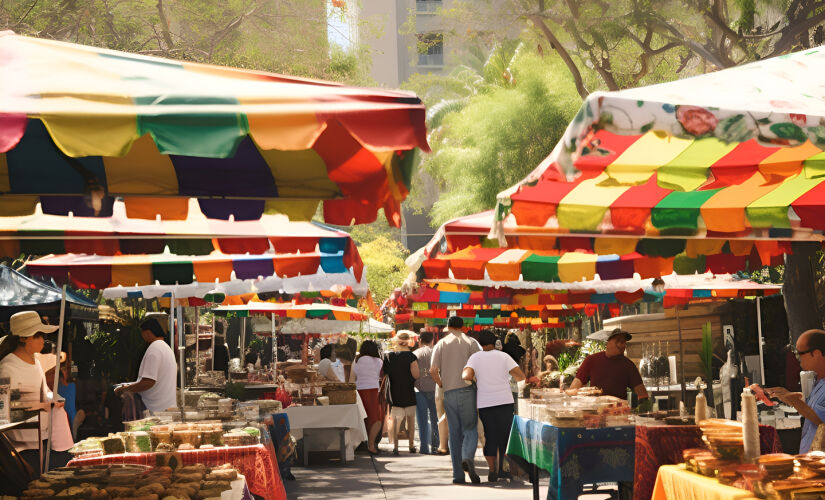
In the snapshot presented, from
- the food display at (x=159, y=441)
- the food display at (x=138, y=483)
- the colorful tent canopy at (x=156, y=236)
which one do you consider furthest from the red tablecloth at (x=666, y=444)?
the food display at (x=138, y=483)

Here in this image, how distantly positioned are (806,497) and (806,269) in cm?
918

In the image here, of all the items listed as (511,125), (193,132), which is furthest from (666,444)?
(511,125)

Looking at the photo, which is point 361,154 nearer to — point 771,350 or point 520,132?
point 771,350

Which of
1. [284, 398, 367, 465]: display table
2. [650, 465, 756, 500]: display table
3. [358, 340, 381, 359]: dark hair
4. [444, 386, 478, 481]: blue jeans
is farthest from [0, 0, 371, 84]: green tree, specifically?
[650, 465, 756, 500]: display table

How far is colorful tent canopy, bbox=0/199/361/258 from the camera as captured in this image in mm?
7270

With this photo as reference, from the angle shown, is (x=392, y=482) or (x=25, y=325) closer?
(x=25, y=325)

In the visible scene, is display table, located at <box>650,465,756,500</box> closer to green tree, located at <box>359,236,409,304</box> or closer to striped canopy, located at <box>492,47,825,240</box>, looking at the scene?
striped canopy, located at <box>492,47,825,240</box>

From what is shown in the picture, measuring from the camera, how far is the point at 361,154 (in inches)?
147

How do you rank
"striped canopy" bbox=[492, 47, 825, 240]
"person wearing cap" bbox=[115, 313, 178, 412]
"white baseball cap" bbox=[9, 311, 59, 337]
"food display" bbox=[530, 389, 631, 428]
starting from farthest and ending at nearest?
1. "person wearing cap" bbox=[115, 313, 178, 412]
2. "white baseball cap" bbox=[9, 311, 59, 337]
3. "food display" bbox=[530, 389, 631, 428]
4. "striped canopy" bbox=[492, 47, 825, 240]

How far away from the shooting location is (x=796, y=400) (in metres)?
6.31

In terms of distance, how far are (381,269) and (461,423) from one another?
158 ft

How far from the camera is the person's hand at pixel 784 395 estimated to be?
6.05 meters

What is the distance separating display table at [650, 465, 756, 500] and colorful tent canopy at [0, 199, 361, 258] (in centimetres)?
305

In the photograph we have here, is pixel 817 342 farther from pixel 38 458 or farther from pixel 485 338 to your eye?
pixel 38 458
